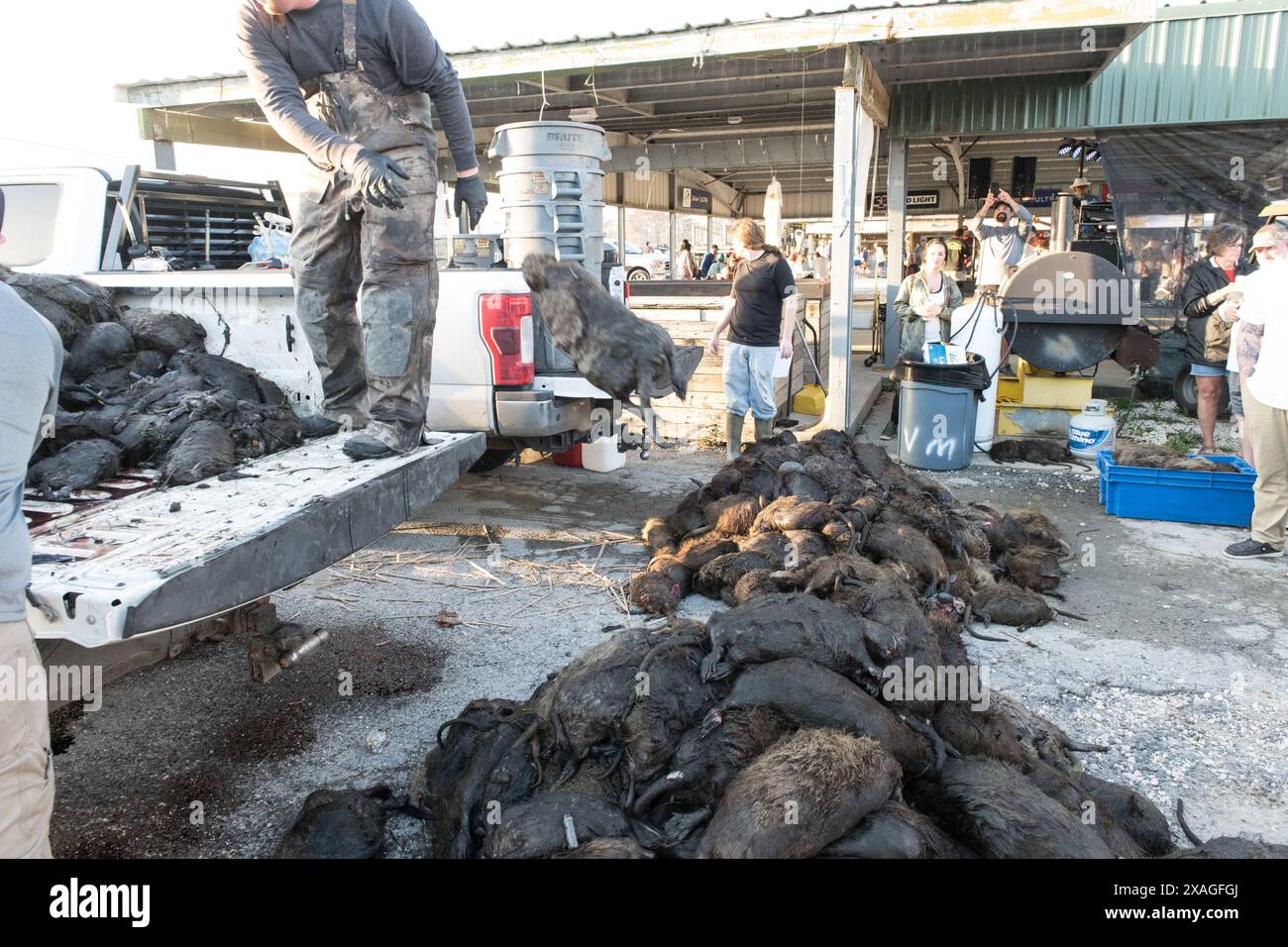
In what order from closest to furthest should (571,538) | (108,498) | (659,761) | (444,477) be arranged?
(659,761), (108,498), (444,477), (571,538)

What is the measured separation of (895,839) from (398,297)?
3.07 m

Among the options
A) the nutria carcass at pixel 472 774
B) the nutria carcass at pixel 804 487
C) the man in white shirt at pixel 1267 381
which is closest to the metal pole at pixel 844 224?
the nutria carcass at pixel 804 487

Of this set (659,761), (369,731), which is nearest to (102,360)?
(369,731)

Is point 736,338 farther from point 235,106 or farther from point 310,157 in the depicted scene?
point 235,106

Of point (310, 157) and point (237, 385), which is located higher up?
point (310, 157)

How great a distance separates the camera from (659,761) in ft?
9.14

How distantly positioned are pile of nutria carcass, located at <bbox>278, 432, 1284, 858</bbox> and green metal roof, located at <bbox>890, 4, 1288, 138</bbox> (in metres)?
11.8

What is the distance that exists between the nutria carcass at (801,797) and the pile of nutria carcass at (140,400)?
2.68 metres

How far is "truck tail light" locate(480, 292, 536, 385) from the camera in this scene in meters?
5.54

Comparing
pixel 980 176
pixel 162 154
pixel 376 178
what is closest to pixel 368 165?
pixel 376 178

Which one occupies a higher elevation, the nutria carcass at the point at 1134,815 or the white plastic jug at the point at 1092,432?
the white plastic jug at the point at 1092,432

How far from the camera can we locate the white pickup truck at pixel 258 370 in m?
2.66

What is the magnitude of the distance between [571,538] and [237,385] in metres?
2.62

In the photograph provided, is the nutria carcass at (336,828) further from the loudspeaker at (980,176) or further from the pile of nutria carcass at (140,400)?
the loudspeaker at (980,176)
